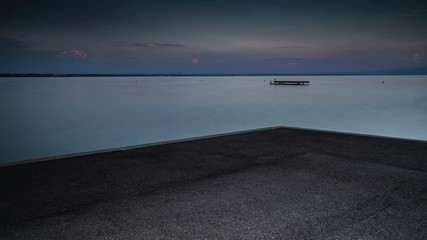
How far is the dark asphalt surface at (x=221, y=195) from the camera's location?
3379 mm

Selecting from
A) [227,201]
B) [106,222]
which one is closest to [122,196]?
[106,222]

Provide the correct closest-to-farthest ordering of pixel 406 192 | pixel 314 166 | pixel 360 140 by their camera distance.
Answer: pixel 406 192 → pixel 314 166 → pixel 360 140

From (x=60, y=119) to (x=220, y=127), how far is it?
1079 centimetres

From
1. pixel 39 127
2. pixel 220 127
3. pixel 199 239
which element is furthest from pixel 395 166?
pixel 39 127

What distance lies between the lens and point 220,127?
17.8m

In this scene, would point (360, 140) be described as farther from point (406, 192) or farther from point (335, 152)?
point (406, 192)

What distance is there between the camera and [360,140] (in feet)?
27.0

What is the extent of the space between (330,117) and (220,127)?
928 centimetres

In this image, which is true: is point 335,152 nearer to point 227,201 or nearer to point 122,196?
point 227,201

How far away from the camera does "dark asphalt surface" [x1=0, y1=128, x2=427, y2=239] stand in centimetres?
338

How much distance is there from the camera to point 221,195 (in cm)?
434

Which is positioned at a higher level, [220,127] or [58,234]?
[58,234]

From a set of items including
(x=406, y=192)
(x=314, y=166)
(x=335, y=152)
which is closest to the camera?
(x=406, y=192)

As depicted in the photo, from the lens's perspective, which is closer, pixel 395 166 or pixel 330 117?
pixel 395 166
